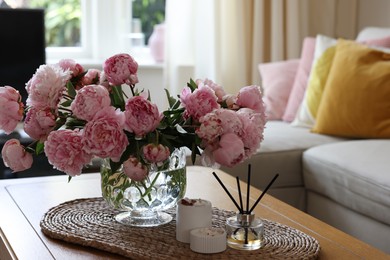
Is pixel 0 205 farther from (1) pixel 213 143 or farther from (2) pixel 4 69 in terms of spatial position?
(2) pixel 4 69

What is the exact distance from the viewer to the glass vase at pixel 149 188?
64.1 inches

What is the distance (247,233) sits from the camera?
5.15ft

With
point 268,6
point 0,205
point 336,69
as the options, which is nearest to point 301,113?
point 336,69

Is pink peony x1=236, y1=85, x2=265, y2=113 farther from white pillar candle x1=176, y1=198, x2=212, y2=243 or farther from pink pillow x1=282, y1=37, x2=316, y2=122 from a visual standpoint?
pink pillow x1=282, y1=37, x2=316, y2=122

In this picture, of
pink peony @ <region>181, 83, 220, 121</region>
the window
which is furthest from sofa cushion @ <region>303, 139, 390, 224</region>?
the window

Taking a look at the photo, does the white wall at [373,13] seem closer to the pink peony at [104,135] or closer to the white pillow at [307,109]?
the white pillow at [307,109]

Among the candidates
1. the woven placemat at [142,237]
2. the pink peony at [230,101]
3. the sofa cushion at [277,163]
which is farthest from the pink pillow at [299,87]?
the pink peony at [230,101]

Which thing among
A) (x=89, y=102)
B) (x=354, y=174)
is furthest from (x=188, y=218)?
(x=354, y=174)

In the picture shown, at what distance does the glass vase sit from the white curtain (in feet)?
7.66

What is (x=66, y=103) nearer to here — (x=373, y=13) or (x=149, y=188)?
(x=149, y=188)

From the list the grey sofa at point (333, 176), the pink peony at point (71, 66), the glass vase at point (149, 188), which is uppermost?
the pink peony at point (71, 66)

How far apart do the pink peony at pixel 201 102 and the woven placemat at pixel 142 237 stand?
28cm

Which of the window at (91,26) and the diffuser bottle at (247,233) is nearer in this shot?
the diffuser bottle at (247,233)

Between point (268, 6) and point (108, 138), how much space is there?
2.81m
